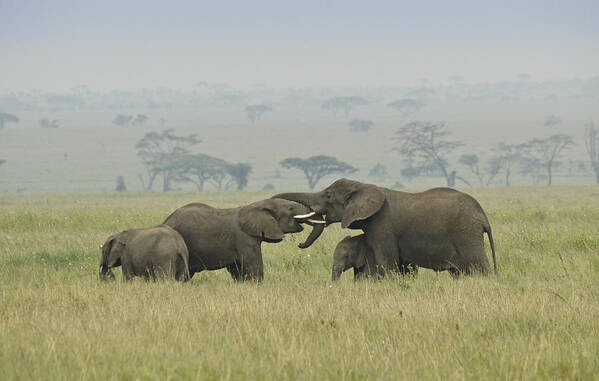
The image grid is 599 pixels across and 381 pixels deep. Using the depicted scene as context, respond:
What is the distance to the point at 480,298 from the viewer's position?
9.97 metres

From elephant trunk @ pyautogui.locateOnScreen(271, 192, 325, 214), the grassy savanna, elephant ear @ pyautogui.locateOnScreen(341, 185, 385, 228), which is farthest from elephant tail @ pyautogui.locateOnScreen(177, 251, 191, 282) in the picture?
elephant ear @ pyautogui.locateOnScreen(341, 185, 385, 228)

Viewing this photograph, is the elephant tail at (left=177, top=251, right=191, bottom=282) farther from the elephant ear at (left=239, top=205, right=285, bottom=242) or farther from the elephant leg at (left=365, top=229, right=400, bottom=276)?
the elephant leg at (left=365, top=229, right=400, bottom=276)

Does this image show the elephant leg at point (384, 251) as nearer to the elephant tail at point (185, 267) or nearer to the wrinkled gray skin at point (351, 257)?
the wrinkled gray skin at point (351, 257)

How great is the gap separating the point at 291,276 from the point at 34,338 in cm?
574

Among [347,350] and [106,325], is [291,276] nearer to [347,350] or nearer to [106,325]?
[106,325]

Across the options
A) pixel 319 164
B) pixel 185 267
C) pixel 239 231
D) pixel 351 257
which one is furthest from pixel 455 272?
pixel 319 164

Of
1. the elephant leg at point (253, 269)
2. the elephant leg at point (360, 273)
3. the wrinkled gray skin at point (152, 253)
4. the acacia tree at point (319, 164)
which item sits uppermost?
the wrinkled gray skin at point (152, 253)

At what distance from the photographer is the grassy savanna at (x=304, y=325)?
666 cm

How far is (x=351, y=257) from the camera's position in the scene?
40.6 feet

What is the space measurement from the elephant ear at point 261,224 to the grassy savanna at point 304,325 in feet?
2.31

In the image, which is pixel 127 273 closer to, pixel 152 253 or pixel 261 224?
pixel 152 253

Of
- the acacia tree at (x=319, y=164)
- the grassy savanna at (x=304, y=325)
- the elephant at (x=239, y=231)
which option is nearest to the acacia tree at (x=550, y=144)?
the acacia tree at (x=319, y=164)

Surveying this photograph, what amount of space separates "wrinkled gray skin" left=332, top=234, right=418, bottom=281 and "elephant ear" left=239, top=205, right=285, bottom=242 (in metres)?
0.91

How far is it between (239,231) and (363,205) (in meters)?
1.81
